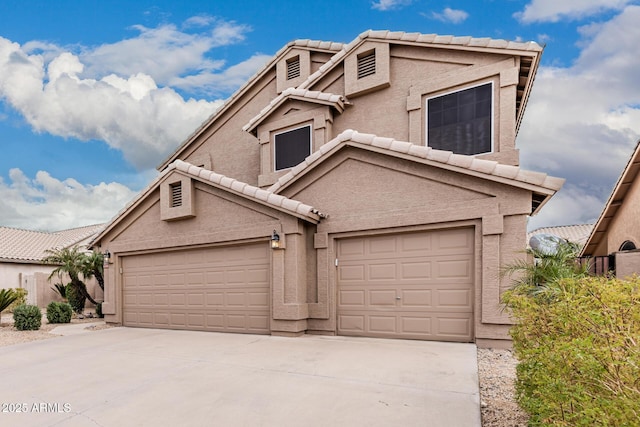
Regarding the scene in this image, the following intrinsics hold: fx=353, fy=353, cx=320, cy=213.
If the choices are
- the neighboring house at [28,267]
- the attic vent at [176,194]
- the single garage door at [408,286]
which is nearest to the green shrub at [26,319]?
the attic vent at [176,194]

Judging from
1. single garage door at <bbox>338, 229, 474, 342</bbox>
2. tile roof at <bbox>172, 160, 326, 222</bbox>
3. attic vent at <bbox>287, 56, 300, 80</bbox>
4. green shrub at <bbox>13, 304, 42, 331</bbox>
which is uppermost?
attic vent at <bbox>287, 56, 300, 80</bbox>

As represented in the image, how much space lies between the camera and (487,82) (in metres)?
9.73

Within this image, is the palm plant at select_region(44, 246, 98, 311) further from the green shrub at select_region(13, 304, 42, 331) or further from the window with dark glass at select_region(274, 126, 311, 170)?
the window with dark glass at select_region(274, 126, 311, 170)

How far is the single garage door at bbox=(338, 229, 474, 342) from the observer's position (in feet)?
25.5

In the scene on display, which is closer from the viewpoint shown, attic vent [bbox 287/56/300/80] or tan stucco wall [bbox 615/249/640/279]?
tan stucco wall [bbox 615/249/640/279]

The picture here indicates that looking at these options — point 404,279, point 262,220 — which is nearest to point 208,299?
point 262,220

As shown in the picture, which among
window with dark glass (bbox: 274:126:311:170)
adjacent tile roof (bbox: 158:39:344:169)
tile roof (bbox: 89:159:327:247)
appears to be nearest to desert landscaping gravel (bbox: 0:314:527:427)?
tile roof (bbox: 89:159:327:247)

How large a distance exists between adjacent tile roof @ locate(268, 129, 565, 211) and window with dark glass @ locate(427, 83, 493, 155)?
81.8 inches

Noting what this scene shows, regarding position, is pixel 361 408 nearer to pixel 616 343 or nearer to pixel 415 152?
pixel 616 343

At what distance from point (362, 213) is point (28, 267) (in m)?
22.6

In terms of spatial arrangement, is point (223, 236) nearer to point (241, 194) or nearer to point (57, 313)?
point (241, 194)

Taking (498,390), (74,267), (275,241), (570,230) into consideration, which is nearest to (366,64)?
(275,241)

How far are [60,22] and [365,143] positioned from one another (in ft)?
46.8

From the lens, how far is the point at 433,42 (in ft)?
34.2
